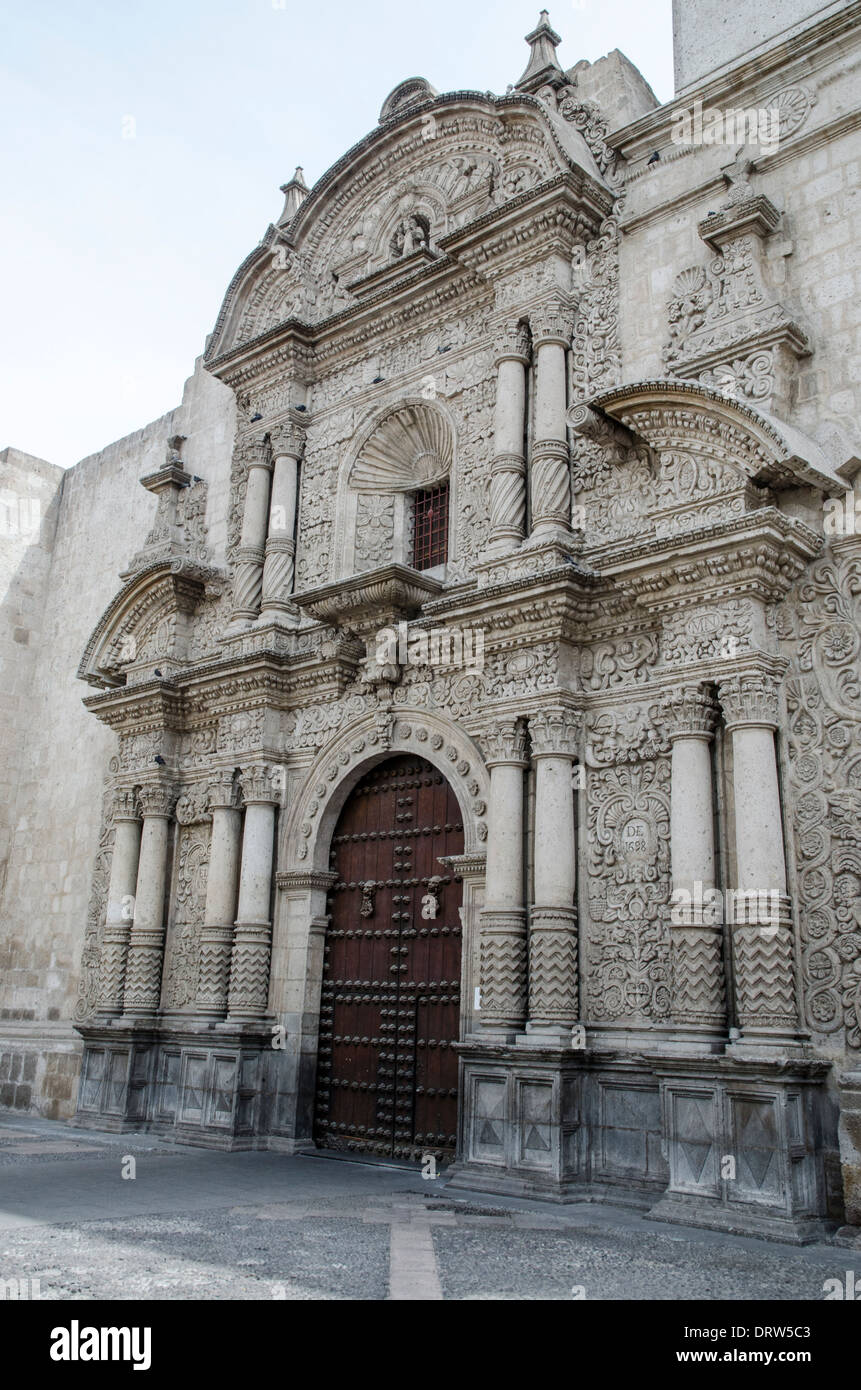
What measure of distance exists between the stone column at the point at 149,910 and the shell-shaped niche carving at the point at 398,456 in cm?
356

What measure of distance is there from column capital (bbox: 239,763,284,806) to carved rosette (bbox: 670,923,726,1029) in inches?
169

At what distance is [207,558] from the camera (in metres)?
12.0

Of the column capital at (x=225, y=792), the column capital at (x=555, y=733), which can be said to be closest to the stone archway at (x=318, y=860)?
the column capital at (x=225, y=792)

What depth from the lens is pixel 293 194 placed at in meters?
12.2

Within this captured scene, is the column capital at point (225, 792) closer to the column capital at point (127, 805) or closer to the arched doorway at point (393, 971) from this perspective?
the arched doorway at point (393, 971)

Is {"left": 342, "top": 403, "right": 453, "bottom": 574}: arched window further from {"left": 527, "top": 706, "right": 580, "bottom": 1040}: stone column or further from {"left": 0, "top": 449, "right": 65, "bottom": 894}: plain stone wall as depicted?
{"left": 0, "top": 449, "right": 65, "bottom": 894}: plain stone wall

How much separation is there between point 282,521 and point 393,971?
436 cm

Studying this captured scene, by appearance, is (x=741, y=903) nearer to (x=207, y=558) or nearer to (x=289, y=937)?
(x=289, y=937)

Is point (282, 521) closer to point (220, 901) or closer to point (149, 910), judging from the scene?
point (220, 901)

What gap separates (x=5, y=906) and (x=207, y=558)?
195 inches

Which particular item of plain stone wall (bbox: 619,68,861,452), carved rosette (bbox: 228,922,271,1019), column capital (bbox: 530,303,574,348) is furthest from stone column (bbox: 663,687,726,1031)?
carved rosette (bbox: 228,922,271,1019)

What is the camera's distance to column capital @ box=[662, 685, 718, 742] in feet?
24.1
